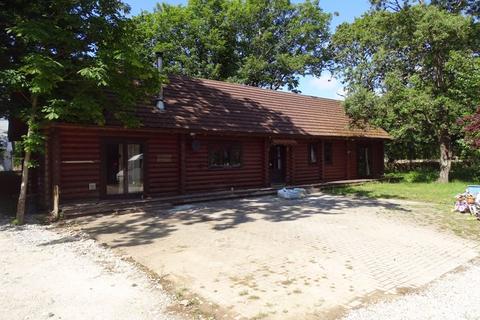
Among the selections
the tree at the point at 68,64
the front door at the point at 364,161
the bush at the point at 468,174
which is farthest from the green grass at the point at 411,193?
the tree at the point at 68,64

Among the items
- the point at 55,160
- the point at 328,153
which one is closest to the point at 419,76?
the point at 328,153

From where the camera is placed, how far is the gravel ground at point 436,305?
4406 mm

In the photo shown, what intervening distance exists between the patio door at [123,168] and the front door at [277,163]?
722cm

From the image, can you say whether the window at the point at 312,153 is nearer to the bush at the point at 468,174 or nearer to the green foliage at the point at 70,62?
the bush at the point at 468,174

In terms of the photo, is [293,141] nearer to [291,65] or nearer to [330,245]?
[330,245]

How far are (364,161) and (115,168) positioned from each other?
48.7 feet

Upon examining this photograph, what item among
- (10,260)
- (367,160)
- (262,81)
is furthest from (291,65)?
(10,260)

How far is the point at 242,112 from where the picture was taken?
1661 cm

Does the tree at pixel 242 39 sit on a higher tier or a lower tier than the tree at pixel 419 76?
higher

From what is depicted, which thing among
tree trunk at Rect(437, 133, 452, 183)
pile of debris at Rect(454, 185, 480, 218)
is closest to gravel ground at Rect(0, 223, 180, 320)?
pile of debris at Rect(454, 185, 480, 218)

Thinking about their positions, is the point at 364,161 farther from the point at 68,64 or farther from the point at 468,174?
the point at 68,64

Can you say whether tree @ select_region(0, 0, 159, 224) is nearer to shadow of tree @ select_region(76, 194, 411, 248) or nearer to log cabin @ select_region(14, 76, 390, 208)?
log cabin @ select_region(14, 76, 390, 208)

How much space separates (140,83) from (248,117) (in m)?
6.61

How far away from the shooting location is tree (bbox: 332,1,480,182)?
18.2 m
